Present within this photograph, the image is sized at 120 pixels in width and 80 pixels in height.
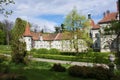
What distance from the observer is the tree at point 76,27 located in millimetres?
50438

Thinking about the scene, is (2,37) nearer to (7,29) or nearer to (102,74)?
(7,29)

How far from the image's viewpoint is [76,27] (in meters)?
51.1

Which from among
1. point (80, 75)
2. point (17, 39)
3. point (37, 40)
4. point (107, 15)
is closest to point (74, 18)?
point (107, 15)

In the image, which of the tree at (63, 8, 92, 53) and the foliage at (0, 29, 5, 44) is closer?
the tree at (63, 8, 92, 53)

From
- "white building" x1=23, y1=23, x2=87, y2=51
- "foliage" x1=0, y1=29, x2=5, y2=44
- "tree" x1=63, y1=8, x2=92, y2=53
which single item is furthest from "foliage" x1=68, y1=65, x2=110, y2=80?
"foliage" x1=0, y1=29, x2=5, y2=44

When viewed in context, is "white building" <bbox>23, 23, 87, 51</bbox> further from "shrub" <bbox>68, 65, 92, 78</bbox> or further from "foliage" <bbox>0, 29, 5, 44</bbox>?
"shrub" <bbox>68, 65, 92, 78</bbox>

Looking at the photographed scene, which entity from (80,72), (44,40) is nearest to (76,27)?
(80,72)

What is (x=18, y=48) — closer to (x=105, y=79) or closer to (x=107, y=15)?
(x=105, y=79)

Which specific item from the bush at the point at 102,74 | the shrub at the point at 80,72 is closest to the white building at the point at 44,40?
the shrub at the point at 80,72

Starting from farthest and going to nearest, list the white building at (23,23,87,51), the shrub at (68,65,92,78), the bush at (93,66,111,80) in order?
the white building at (23,23,87,51), the shrub at (68,65,92,78), the bush at (93,66,111,80)

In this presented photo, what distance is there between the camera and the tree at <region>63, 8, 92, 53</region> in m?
50.4

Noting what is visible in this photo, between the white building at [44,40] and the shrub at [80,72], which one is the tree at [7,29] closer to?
the white building at [44,40]

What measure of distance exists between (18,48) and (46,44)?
59269 millimetres

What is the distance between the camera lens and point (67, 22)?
50969 mm
